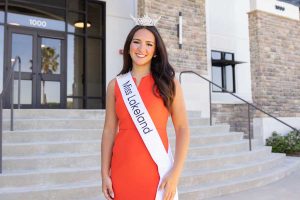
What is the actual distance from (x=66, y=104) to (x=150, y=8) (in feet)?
11.0

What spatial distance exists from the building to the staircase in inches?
110

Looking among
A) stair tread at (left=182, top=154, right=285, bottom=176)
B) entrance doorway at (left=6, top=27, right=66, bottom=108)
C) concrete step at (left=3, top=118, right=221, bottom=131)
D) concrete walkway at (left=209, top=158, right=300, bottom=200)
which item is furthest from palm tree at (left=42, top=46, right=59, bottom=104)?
concrete walkway at (left=209, top=158, right=300, bottom=200)

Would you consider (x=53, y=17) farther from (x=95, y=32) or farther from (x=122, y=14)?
(x=122, y=14)

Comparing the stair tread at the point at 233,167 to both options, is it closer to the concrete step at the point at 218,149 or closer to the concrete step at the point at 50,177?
the concrete step at the point at 218,149

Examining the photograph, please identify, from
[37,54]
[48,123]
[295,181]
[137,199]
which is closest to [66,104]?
[37,54]

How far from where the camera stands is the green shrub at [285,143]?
951cm

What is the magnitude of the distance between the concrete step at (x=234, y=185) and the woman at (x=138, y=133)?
2.98 meters

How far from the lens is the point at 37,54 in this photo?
359 inches

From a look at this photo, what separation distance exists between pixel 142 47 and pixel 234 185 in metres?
4.11

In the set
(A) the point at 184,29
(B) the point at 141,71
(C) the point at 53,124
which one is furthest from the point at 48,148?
(A) the point at 184,29

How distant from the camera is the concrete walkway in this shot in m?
5.15

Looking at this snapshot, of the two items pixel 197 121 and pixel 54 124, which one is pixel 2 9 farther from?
pixel 197 121

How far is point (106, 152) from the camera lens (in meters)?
2.03

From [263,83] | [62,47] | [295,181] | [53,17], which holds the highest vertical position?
[53,17]
